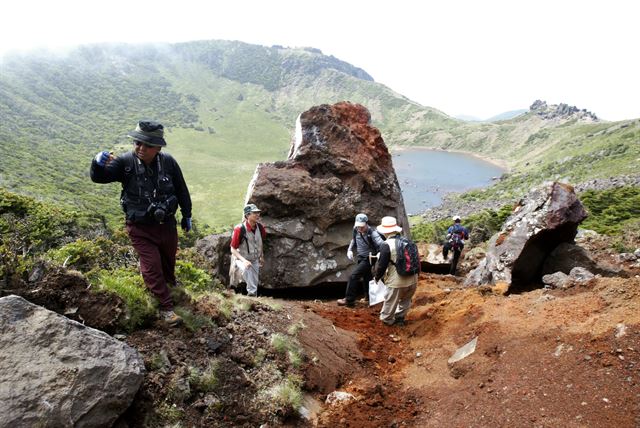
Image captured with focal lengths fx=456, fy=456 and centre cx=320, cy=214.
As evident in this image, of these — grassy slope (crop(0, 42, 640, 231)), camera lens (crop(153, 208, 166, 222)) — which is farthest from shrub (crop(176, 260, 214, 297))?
grassy slope (crop(0, 42, 640, 231))

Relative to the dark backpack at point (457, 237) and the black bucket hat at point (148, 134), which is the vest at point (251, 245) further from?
the dark backpack at point (457, 237)

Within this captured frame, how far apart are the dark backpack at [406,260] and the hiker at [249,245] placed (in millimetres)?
2737

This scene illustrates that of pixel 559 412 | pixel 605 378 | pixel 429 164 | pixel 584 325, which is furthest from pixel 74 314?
pixel 429 164

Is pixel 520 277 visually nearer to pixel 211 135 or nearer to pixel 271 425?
pixel 271 425

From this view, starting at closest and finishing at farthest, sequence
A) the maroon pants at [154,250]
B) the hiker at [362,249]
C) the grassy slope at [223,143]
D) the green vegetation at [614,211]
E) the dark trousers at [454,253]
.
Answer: the maroon pants at [154,250], the hiker at [362,249], the dark trousers at [454,253], the green vegetation at [614,211], the grassy slope at [223,143]

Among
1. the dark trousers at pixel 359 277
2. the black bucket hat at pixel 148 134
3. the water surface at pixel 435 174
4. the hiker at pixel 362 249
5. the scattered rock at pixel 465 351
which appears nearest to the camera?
the black bucket hat at pixel 148 134

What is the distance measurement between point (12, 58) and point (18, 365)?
152461mm

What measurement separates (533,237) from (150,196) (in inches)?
389

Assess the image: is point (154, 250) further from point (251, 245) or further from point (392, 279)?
point (392, 279)

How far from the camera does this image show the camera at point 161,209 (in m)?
5.55

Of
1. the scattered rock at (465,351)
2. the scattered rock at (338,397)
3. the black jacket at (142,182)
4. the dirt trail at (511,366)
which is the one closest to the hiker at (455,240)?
the dirt trail at (511,366)

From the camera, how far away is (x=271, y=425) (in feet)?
16.8

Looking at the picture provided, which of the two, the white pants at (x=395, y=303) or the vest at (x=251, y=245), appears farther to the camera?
the vest at (x=251, y=245)

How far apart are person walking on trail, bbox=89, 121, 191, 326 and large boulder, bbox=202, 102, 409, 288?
558 cm
